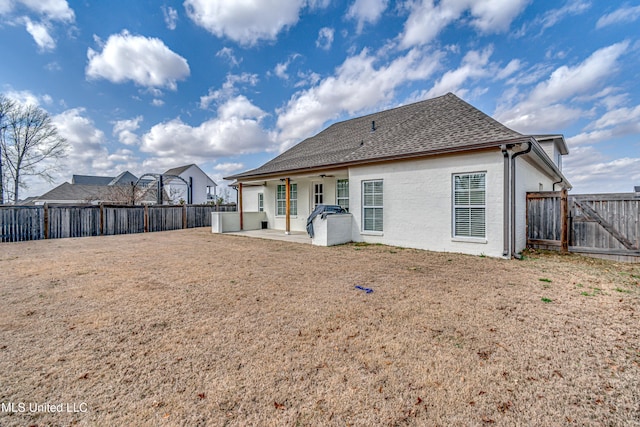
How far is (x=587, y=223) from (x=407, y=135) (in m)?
5.82

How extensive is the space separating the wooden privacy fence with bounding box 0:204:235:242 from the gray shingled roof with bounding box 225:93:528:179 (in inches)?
195

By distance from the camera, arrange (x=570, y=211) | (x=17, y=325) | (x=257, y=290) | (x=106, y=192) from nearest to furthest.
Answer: (x=17, y=325) → (x=257, y=290) → (x=570, y=211) → (x=106, y=192)

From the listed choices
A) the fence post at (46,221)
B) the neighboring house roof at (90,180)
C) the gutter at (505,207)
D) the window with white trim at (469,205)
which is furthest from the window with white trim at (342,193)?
the neighboring house roof at (90,180)

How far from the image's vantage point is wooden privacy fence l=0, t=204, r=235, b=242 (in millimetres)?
10797

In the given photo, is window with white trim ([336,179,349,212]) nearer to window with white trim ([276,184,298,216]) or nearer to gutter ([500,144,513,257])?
window with white trim ([276,184,298,216])

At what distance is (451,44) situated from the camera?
11.8m

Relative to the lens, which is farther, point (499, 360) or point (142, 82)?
point (142, 82)

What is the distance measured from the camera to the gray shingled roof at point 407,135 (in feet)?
25.1

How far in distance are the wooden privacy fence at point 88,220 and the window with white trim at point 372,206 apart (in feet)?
38.7

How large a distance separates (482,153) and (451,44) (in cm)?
756

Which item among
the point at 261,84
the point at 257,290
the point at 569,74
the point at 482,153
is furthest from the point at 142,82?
the point at 569,74

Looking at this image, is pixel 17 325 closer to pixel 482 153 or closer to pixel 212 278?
pixel 212 278

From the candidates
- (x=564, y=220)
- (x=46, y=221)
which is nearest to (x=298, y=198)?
(x=564, y=220)

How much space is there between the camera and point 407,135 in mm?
9695
